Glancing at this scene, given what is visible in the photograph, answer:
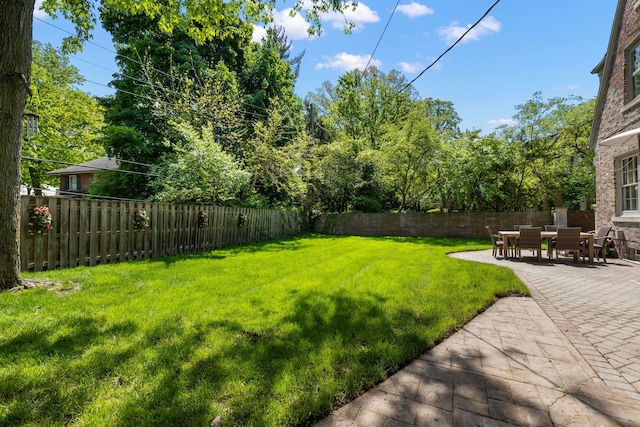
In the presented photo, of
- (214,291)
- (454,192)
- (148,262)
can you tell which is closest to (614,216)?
(454,192)

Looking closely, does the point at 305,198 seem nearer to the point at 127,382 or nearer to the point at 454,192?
the point at 454,192

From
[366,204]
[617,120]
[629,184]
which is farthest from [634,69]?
[366,204]

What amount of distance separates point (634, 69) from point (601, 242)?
4.71 m

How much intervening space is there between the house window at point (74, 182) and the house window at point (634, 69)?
3664 cm

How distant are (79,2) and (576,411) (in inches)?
428

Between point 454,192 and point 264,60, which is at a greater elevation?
point 264,60

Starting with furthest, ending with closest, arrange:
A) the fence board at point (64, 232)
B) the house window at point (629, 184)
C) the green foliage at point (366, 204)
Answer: the green foliage at point (366, 204)
the house window at point (629, 184)
the fence board at point (64, 232)

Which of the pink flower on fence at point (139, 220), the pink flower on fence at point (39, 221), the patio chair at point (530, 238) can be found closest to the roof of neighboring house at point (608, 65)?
the patio chair at point (530, 238)

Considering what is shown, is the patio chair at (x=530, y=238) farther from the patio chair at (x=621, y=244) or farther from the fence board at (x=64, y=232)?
the fence board at (x=64, y=232)

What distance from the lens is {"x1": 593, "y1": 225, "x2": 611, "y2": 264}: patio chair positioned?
7930 mm

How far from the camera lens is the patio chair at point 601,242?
7.93 meters

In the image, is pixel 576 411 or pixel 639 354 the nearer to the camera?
pixel 576 411

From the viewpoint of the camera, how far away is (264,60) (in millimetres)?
18203

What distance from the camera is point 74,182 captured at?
27.6 metres
